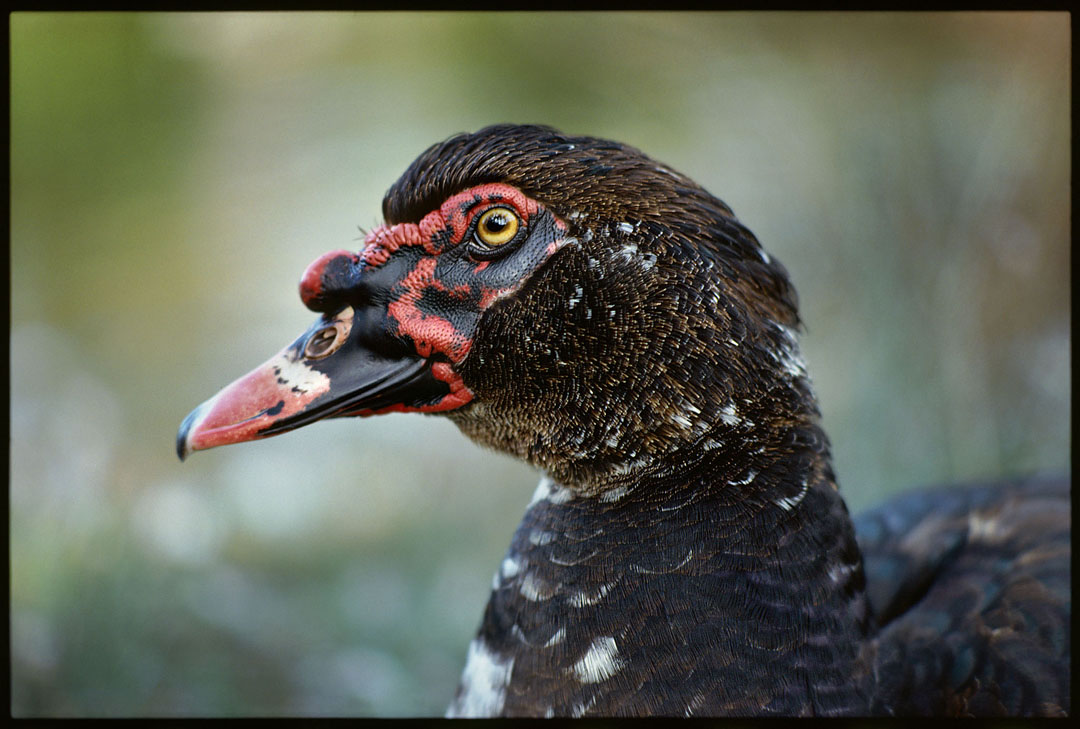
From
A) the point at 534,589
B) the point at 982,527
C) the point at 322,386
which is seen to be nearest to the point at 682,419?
the point at 534,589

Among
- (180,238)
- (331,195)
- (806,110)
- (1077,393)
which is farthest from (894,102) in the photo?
(180,238)

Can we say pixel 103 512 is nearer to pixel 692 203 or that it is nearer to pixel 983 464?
pixel 692 203

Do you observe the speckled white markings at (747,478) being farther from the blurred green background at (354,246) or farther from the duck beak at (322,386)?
the blurred green background at (354,246)

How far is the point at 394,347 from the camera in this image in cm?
155

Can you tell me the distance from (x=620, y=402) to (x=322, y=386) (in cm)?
52

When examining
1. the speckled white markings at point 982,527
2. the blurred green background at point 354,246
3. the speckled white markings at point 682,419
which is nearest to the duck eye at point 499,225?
the speckled white markings at point 682,419

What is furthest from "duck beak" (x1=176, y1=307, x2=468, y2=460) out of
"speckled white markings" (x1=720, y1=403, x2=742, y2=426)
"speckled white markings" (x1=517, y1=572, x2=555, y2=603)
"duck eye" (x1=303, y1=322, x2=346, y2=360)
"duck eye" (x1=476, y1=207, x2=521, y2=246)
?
"speckled white markings" (x1=720, y1=403, x2=742, y2=426)

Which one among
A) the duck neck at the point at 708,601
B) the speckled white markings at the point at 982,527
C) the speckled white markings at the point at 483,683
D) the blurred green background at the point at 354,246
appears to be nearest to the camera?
the duck neck at the point at 708,601

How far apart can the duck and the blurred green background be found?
1.17 m

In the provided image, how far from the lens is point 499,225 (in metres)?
1.53

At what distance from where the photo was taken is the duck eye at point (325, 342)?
157 centimetres

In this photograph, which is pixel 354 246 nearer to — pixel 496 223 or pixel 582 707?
pixel 496 223

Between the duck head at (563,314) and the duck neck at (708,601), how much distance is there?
7 cm

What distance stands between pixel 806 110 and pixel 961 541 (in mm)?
1528
